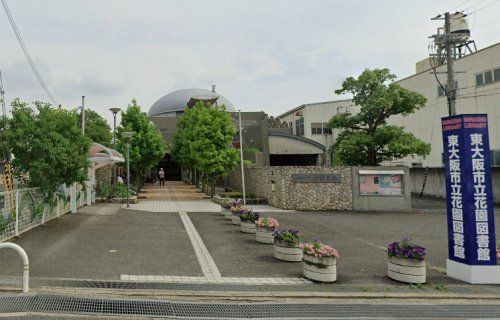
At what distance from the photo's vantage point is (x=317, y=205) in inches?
879

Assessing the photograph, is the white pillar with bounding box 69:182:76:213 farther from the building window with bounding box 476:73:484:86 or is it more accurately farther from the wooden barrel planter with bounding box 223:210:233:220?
the building window with bounding box 476:73:484:86

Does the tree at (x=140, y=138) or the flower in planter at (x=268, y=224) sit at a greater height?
the tree at (x=140, y=138)

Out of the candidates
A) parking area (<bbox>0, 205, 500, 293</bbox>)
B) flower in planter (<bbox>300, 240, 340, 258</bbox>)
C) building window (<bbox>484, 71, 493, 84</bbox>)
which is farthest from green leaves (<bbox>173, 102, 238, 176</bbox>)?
flower in planter (<bbox>300, 240, 340, 258</bbox>)

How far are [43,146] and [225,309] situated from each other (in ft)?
28.0

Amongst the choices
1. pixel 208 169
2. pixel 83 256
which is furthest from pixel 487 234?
pixel 208 169

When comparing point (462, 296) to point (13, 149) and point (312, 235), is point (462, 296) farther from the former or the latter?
A: point (13, 149)

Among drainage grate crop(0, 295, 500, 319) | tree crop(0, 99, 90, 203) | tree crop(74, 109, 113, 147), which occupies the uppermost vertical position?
tree crop(74, 109, 113, 147)

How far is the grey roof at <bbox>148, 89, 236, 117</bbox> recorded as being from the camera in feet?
240

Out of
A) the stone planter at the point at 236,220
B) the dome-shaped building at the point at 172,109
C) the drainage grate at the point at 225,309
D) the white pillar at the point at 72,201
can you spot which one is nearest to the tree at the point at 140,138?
the white pillar at the point at 72,201

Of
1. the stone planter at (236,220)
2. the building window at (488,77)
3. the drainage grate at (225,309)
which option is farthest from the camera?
the building window at (488,77)

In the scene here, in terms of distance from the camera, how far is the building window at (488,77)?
26719 millimetres

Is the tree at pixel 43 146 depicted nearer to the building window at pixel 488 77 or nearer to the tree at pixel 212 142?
the tree at pixel 212 142

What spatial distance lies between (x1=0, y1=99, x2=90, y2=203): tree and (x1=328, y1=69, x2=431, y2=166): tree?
15834mm

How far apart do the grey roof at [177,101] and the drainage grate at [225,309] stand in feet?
220
